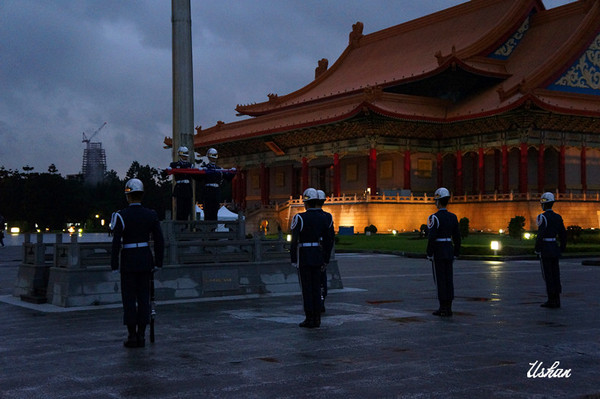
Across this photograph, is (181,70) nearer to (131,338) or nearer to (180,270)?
(180,270)

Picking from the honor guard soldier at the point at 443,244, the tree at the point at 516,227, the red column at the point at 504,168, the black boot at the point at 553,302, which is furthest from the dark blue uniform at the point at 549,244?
the red column at the point at 504,168

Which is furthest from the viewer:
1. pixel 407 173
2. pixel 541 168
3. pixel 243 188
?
pixel 243 188

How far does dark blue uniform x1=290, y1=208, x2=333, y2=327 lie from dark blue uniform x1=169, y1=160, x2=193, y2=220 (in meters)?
5.69

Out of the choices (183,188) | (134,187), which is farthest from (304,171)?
(134,187)

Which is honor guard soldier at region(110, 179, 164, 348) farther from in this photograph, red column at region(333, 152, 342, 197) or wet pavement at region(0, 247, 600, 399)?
red column at region(333, 152, 342, 197)

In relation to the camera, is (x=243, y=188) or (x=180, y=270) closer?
(x=180, y=270)

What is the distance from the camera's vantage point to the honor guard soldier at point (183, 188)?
52.0 ft

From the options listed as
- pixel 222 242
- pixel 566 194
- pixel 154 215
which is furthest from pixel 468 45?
pixel 154 215

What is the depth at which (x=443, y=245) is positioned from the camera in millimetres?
11664

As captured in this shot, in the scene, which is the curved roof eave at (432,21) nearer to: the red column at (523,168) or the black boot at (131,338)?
the red column at (523,168)

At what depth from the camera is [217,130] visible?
226ft

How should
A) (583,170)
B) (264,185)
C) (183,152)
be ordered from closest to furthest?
(183,152) → (583,170) → (264,185)

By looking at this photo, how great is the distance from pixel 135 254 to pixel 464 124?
44547 millimetres

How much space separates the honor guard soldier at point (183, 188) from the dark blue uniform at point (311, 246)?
5.65m
